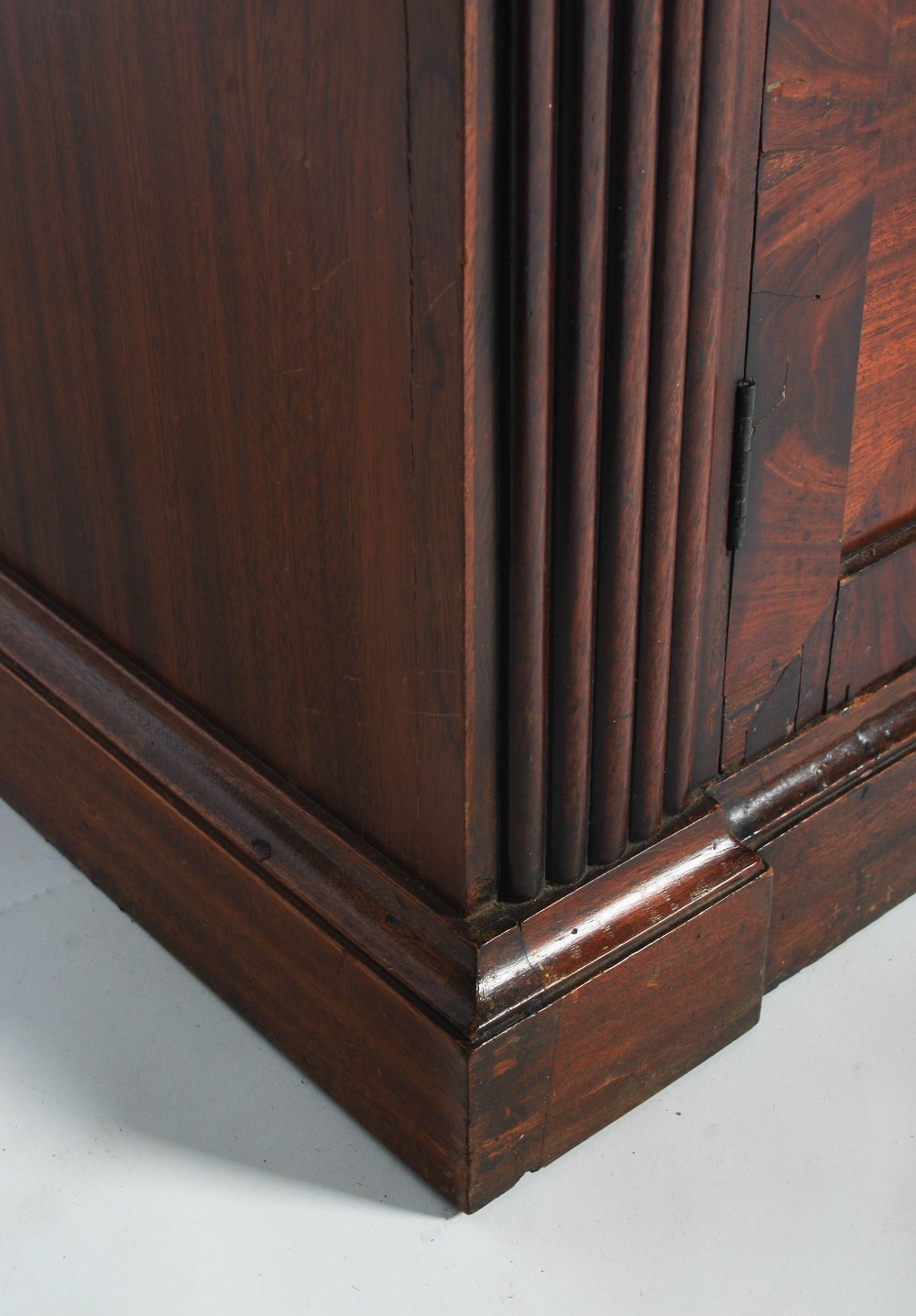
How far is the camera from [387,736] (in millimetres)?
1066

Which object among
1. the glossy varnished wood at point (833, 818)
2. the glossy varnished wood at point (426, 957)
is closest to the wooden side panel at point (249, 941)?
the glossy varnished wood at point (426, 957)

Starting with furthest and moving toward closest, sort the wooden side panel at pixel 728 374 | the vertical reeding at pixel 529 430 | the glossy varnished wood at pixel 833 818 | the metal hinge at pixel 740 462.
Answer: the glossy varnished wood at pixel 833 818, the metal hinge at pixel 740 462, the wooden side panel at pixel 728 374, the vertical reeding at pixel 529 430

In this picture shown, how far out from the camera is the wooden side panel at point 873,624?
1284 mm

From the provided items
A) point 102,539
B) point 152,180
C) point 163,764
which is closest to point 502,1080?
point 163,764

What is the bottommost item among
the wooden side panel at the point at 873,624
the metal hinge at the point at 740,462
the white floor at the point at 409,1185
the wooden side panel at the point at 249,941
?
the white floor at the point at 409,1185

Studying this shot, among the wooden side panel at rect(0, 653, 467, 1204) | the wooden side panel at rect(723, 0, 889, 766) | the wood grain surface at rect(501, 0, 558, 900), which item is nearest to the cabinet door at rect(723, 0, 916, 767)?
the wooden side panel at rect(723, 0, 889, 766)

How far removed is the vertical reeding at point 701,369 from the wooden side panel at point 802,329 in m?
0.06

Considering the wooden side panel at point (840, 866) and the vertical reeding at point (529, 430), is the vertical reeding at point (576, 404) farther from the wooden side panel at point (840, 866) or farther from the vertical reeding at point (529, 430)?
the wooden side panel at point (840, 866)

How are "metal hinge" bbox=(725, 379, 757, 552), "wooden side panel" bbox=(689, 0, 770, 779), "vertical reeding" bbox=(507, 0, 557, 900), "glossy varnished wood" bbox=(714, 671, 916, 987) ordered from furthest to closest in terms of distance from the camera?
"glossy varnished wood" bbox=(714, 671, 916, 987)
"metal hinge" bbox=(725, 379, 757, 552)
"wooden side panel" bbox=(689, 0, 770, 779)
"vertical reeding" bbox=(507, 0, 557, 900)

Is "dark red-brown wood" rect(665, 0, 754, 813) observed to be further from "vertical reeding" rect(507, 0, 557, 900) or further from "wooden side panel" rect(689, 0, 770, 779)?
"vertical reeding" rect(507, 0, 557, 900)

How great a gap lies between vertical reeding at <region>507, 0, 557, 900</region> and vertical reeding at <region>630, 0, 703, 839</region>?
90 mm

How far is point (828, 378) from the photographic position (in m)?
1.14

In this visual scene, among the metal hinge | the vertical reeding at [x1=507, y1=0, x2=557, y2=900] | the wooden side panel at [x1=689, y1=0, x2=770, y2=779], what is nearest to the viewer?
the vertical reeding at [x1=507, y1=0, x2=557, y2=900]

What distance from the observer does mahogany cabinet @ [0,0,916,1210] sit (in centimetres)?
88
